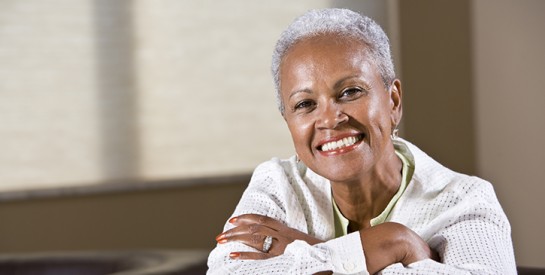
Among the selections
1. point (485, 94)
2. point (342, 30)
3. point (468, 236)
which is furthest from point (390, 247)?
point (485, 94)

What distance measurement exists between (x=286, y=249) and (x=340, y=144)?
7.4 inches

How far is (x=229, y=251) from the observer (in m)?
1.65

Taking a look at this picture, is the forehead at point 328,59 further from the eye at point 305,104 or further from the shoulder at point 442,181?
the shoulder at point 442,181

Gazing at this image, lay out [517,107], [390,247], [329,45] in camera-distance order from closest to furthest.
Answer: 1. [390,247]
2. [329,45]
3. [517,107]

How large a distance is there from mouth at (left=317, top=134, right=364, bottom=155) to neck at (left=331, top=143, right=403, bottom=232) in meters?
0.09

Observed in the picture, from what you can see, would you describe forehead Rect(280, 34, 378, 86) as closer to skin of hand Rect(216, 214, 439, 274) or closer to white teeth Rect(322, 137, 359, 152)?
white teeth Rect(322, 137, 359, 152)

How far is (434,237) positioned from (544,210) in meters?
3.66

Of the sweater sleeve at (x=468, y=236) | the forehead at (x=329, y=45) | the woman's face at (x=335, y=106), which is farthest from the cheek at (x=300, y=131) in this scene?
the sweater sleeve at (x=468, y=236)

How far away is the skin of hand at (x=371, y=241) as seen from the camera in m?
1.50

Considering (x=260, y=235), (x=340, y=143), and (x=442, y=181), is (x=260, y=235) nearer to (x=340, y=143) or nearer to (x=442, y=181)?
(x=340, y=143)

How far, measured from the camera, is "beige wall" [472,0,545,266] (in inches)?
199

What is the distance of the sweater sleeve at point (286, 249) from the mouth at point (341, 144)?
14cm

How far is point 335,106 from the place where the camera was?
1.59 meters

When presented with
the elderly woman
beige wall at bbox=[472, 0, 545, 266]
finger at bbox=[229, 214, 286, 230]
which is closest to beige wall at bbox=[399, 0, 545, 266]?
beige wall at bbox=[472, 0, 545, 266]
